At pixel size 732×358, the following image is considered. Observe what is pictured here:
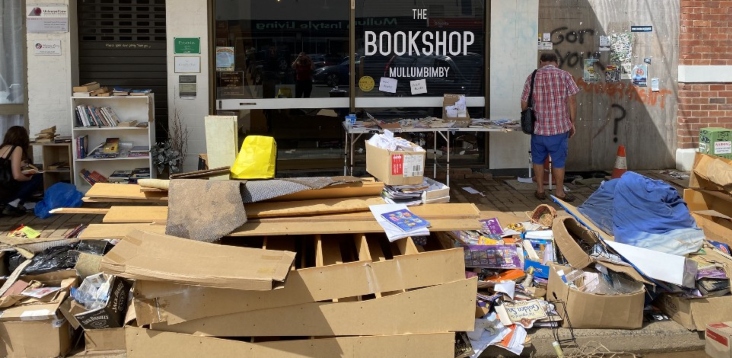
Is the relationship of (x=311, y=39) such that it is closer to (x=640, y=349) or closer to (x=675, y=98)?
(x=675, y=98)

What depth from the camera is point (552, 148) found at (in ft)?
31.7

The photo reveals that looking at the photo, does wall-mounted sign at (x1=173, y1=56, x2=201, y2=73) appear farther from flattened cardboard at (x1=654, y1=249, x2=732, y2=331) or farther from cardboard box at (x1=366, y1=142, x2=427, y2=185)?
flattened cardboard at (x1=654, y1=249, x2=732, y2=331)

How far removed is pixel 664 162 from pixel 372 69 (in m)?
4.56

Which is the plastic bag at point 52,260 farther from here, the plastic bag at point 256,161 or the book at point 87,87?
the book at point 87,87

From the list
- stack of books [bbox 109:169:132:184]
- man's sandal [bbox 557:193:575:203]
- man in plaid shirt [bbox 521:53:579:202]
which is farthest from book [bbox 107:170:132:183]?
man's sandal [bbox 557:193:575:203]

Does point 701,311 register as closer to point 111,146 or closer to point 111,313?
point 111,313

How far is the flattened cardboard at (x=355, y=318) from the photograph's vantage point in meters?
5.26

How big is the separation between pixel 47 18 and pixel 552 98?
6286 mm

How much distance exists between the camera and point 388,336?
17.5 ft

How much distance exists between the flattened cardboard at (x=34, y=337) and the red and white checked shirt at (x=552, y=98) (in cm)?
610

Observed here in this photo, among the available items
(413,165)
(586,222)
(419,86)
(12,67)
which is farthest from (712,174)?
(12,67)

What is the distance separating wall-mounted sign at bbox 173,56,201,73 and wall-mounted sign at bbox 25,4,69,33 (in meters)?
1.39

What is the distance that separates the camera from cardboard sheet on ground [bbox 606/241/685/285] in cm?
585

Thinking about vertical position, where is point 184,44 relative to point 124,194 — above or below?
above
